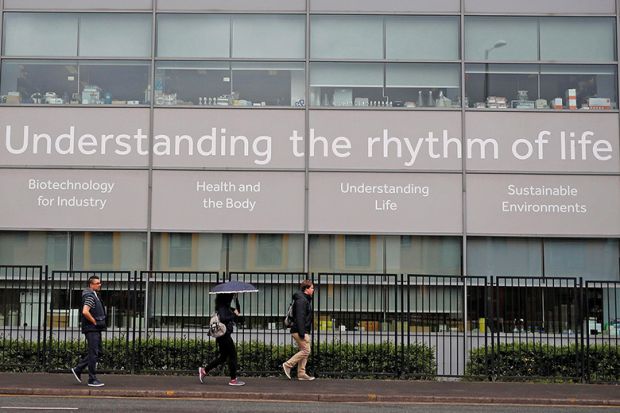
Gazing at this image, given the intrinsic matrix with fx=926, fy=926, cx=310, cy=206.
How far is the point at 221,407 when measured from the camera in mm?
13047

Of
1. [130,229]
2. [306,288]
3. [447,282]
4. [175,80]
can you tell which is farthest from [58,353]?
[447,282]

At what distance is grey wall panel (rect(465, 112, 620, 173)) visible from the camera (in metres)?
19.6

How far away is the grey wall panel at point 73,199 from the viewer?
64.2 feet

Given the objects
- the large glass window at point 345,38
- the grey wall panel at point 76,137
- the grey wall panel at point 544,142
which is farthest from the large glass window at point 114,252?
the grey wall panel at point 544,142

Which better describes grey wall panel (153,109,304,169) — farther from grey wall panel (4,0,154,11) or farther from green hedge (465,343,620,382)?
green hedge (465,343,620,382)

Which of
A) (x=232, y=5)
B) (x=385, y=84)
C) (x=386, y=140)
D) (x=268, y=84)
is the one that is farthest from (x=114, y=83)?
(x=386, y=140)

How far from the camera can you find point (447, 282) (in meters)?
19.2

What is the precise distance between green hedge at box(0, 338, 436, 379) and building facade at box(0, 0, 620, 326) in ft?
9.86

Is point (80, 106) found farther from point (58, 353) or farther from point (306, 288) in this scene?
point (306, 288)

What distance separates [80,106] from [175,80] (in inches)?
82.4

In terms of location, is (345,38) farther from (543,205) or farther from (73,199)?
(73,199)

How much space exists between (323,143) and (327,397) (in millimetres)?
7059

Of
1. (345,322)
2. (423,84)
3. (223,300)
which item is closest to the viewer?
(223,300)

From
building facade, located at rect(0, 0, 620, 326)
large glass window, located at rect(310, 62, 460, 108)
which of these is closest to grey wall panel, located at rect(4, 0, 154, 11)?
building facade, located at rect(0, 0, 620, 326)
